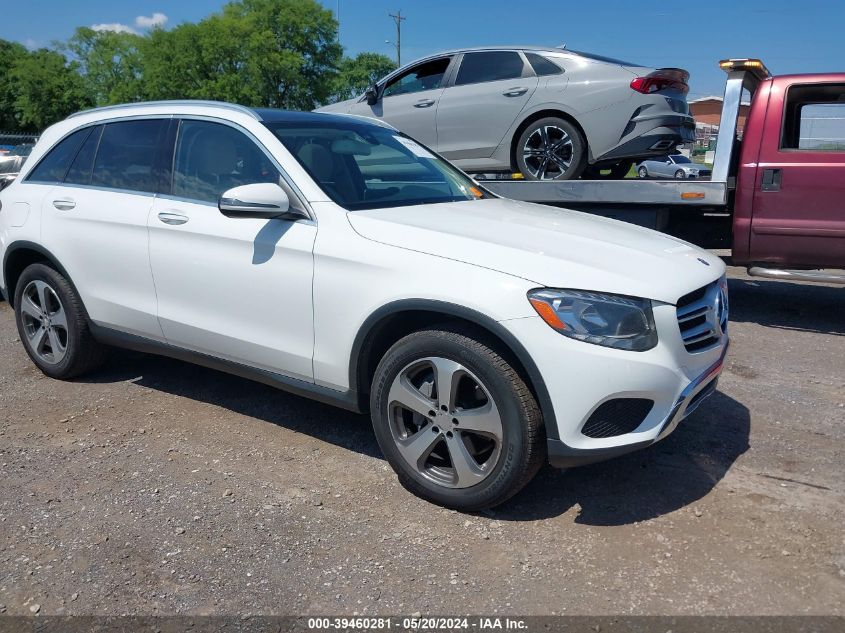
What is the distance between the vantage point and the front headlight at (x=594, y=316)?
2.79 metres

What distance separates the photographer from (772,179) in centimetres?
590

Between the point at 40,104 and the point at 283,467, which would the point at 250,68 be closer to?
the point at 40,104

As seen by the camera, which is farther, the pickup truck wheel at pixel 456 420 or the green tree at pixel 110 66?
the green tree at pixel 110 66

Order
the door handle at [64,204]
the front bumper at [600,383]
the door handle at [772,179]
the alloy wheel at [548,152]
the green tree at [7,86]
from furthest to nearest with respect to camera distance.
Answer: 1. the green tree at [7,86]
2. the alloy wheel at [548,152]
3. the door handle at [772,179]
4. the door handle at [64,204]
5. the front bumper at [600,383]

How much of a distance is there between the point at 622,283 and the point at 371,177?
1.62m

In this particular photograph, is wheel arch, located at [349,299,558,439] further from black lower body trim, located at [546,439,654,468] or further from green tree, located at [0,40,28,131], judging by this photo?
green tree, located at [0,40,28,131]

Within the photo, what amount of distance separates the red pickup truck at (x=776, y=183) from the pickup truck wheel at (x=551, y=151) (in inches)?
18.7

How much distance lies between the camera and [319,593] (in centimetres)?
265

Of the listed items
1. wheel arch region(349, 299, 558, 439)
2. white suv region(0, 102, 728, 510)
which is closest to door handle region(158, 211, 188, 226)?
white suv region(0, 102, 728, 510)

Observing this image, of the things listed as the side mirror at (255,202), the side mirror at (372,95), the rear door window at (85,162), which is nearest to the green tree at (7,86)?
the side mirror at (372,95)

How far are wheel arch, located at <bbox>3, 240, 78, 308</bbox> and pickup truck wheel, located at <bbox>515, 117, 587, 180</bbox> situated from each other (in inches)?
163

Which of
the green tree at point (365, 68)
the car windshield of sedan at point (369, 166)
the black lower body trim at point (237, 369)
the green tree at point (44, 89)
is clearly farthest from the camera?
the green tree at point (365, 68)

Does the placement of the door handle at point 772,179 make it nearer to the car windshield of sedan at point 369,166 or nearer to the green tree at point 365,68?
the car windshield of sedan at point 369,166

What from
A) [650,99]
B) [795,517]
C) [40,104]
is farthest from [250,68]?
[795,517]
